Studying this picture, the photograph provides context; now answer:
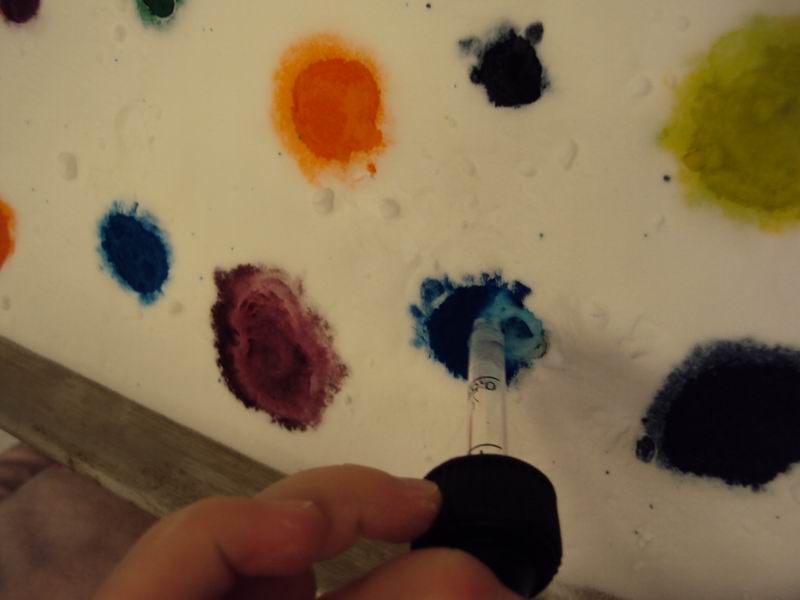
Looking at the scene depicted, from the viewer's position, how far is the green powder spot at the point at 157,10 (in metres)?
0.43

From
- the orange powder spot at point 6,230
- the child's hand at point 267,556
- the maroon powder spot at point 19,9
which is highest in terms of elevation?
the maroon powder spot at point 19,9

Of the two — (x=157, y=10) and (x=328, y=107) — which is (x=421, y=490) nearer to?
(x=328, y=107)

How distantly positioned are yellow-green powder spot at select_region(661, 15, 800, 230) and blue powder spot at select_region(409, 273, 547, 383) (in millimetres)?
116

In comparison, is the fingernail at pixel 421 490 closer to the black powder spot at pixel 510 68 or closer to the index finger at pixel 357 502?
the index finger at pixel 357 502

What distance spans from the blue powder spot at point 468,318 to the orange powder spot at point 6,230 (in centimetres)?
41

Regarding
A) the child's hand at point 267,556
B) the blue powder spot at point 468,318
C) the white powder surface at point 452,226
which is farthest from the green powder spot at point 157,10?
the child's hand at point 267,556

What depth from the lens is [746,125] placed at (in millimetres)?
305

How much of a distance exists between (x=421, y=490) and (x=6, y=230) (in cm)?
55

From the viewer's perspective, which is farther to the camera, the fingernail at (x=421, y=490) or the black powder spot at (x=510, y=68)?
the black powder spot at (x=510, y=68)

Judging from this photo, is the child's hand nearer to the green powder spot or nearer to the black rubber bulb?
the black rubber bulb

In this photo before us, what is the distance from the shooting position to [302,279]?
1.51 ft

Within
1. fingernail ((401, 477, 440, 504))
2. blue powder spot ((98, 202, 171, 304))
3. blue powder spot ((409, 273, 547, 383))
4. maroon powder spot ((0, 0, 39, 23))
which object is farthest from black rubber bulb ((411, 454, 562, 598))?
maroon powder spot ((0, 0, 39, 23))

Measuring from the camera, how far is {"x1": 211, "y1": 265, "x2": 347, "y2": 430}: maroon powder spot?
469 mm

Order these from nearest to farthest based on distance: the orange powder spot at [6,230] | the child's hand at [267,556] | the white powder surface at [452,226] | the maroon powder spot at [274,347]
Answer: the child's hand at [267,556]
the white powder surface at [452,226]
the maroon powder spot at [274,347]
the orange powder spot at [6,230]
